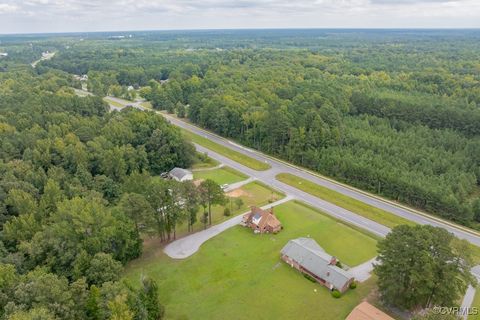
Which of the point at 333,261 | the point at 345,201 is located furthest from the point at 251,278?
the point at 345,201

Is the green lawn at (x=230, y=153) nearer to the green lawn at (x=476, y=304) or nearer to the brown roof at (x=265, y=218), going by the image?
the brown roof at (x=265, y=218)

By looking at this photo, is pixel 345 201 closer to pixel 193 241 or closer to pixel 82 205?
pixel 193 241

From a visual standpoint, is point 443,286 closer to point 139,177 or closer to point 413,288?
point 413,288

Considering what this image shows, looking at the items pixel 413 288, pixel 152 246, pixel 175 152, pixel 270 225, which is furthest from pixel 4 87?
pixel 413 288

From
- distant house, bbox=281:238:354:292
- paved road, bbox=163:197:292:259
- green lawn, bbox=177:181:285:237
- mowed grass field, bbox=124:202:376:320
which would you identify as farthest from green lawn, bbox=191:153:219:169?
distant house, bbox=281:238:354:292

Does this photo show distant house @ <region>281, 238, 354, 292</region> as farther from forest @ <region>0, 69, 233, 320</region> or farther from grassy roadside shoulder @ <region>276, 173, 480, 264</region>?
grassy roadside shoulder @ <region>276, 173, 480, 264</region>

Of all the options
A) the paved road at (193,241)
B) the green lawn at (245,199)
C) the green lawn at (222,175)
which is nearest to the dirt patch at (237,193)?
the green lawn at (245,199)
